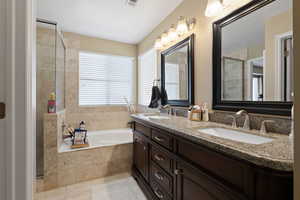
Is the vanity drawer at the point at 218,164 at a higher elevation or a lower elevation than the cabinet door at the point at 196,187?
higher

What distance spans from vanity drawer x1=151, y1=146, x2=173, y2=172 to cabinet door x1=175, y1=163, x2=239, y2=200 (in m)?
0.11

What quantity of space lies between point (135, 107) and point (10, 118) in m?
2.69

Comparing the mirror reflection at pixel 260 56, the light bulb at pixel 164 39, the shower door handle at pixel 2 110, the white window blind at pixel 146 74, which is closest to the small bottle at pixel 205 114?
the mirror reflection at pixel 260 56

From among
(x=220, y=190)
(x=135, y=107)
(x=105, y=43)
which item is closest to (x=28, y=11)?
(x=220, y=190)

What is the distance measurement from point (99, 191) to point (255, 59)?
2143mm

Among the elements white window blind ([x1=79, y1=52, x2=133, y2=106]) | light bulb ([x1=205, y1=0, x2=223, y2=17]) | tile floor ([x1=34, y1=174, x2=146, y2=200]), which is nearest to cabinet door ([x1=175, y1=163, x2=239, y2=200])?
tile floor ([x1=34, y1=174, x2=146, y2=200])

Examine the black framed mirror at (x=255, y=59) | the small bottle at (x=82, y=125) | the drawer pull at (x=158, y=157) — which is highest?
the black framed mirror at (x=255, y=59)

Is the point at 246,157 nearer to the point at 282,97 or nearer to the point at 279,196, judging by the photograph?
the point at 279,196

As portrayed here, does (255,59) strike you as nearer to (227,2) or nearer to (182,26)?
(227,2)

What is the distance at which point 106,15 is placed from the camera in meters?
2.16

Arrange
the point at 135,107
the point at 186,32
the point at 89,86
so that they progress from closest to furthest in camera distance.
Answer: the point at 186,32
the point at 89,86
the point at 135,107

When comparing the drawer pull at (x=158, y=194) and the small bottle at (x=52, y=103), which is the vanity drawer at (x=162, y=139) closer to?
the drawer pull at (x=158, y=194)

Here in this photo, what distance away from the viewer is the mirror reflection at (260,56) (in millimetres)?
913

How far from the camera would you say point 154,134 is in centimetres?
141
